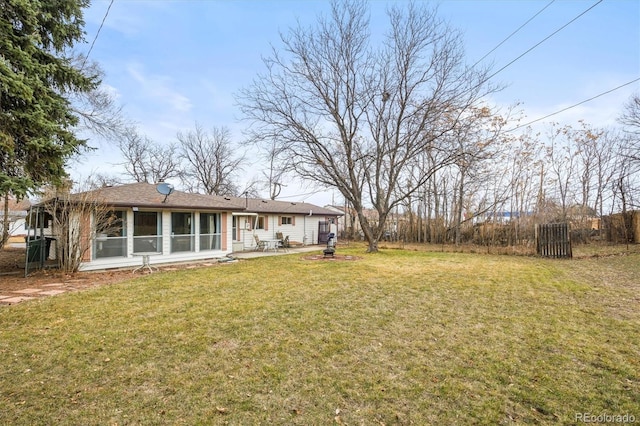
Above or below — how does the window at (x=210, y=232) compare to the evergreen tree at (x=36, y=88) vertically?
below

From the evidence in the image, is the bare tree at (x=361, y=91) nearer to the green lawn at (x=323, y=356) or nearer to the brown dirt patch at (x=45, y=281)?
the brown dirt patch at (x=45, y=281)

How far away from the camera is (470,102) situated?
1345 centimetres

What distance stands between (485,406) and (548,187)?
22209mm

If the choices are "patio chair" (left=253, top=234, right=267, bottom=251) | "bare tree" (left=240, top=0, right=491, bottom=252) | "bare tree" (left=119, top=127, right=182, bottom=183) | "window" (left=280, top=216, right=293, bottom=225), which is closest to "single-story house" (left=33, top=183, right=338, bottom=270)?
"patio chair" (left=253, top=234, right=267, bottom=251)

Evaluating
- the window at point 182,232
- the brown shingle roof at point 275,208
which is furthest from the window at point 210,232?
the brown shingle roof at point 275,208

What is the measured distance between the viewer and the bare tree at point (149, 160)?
27.3 m

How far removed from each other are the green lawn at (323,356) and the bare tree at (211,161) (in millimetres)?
24875

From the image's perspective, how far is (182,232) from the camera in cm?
1188

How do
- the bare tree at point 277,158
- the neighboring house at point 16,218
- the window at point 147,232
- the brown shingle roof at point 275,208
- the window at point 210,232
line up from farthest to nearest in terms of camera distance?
the brown shingle roof at point 275,208, the bare tree at point 277,158, the window at point 210,232, the neighboring house at point 16,218, the window at point 147,232

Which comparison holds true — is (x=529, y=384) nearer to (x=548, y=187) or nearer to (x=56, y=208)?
(x=56, y=208)

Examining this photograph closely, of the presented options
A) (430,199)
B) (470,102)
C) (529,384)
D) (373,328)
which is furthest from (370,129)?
(529,384)

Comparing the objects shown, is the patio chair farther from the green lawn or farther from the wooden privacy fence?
the wooden privacy fence

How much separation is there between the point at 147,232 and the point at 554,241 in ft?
52.6

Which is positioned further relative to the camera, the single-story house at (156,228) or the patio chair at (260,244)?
the patio chair at (260,244)
